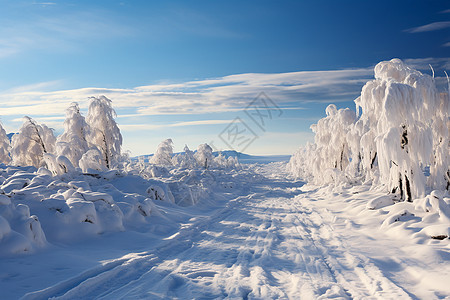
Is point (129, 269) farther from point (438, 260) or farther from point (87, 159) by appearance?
point (87, 159)

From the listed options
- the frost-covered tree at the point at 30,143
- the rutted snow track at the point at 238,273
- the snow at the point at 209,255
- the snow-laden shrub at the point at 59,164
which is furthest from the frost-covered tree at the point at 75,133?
the rutted snow track at the point at 238,273

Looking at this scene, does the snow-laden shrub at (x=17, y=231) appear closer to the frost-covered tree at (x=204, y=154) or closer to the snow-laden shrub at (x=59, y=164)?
the snow-laden shrub at (x=59, y=164)

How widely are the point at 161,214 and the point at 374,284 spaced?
8823mm

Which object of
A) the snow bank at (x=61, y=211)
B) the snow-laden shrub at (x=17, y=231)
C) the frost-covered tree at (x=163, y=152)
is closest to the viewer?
the snow-laden shrub at (x=17, y=231)

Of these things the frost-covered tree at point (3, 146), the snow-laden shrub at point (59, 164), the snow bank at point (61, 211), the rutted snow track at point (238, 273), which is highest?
the frost-covered tree at point (3, 146)

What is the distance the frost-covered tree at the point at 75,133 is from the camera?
23422 mm

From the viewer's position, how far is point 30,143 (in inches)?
1077

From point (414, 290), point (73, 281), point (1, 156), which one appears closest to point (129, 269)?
point (73, 281)

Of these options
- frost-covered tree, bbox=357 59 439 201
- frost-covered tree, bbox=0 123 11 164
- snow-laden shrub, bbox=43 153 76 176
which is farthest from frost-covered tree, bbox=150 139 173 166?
frost-covered tree, bbox=357 59 439 201

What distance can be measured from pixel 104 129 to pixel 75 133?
235 centimetres

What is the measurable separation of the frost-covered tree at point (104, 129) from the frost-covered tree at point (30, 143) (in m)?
5.08

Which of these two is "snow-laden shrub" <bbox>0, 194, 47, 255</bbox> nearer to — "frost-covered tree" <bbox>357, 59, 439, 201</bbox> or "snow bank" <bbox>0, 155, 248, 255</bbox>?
"snow bank" <bbox>0, 155, 248, 255</bbox>

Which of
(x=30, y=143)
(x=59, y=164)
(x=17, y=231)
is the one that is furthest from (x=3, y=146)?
Answer: (x=17, y=231)

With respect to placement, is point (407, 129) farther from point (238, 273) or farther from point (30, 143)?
point (30, 143)
